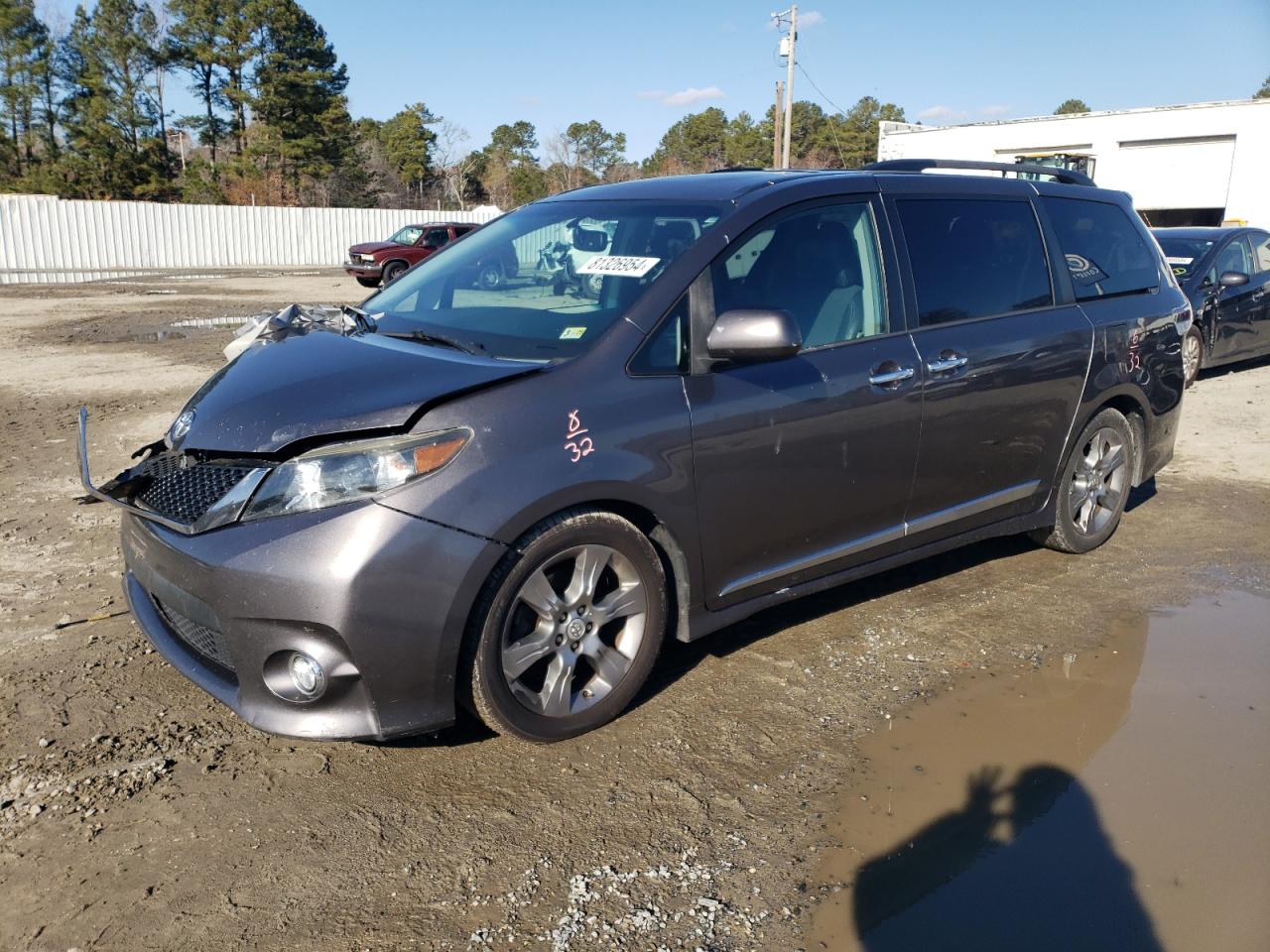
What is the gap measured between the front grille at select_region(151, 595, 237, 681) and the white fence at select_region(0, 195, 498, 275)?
2868 centimetres

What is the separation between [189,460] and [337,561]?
82 cm

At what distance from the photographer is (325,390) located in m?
3.10

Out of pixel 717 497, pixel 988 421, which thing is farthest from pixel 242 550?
pixel 988 421

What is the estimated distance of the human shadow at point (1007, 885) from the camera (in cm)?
249

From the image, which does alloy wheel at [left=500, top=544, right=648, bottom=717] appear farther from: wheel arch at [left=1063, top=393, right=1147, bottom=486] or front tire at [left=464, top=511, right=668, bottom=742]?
wheel arch at [left=1063, top=393, right=1147, bottom=486]

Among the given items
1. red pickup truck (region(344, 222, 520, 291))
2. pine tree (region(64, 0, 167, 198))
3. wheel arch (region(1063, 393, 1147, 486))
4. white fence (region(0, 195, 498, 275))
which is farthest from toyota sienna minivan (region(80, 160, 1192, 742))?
pine tree (region(64, 0, 167, 198))

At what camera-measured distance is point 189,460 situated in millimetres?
3223

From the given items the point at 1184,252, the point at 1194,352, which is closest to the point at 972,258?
the point at 1194,352

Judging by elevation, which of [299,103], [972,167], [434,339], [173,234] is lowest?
[434,339]

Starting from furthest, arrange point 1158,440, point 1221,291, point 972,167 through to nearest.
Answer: point 1221,291 → point 1158,440 → point 972,167

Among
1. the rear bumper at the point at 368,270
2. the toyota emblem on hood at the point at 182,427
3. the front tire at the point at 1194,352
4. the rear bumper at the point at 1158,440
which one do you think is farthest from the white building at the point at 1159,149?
the toyota emblem on hood at the point at 182,427

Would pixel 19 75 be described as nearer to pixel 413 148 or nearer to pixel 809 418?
pixel 413 148

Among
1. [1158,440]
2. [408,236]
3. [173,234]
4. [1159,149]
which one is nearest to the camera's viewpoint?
[1158,440]

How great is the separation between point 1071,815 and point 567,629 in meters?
1.65
